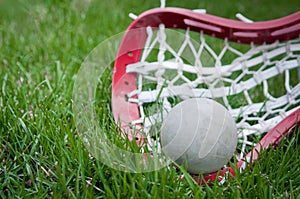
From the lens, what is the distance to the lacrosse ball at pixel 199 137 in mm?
1449

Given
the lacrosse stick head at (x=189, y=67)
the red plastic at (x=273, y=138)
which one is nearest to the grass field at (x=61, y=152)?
the red plastic at (x=273, y=138)

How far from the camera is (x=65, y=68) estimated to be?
2.32 m

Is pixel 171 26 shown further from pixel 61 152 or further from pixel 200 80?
pixel 61 152

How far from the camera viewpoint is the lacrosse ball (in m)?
1.45

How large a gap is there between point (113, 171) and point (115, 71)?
0.63 m

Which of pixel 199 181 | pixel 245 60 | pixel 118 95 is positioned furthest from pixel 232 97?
pixel 199 181

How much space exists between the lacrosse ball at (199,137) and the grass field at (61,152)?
63mm

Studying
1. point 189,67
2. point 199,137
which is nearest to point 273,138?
point 199,137

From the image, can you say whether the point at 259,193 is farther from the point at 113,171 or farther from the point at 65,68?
the point at 65,68

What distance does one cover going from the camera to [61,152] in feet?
4.92

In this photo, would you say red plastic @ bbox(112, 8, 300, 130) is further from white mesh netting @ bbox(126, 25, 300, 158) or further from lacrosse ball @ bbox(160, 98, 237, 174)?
lacrosse ball @ bbox(160, 98, 237, 174)

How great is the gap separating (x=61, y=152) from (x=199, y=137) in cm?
42

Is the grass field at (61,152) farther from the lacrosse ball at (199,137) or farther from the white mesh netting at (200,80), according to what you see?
the white mesh netting at (200,80)

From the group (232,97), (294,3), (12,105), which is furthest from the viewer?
(294,3)
